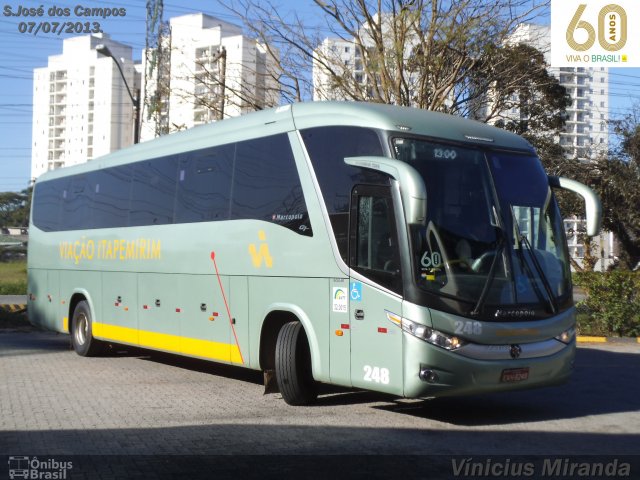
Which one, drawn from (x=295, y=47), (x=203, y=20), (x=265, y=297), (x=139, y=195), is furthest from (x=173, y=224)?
(x=203, y=20)

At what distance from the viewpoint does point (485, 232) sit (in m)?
9.10

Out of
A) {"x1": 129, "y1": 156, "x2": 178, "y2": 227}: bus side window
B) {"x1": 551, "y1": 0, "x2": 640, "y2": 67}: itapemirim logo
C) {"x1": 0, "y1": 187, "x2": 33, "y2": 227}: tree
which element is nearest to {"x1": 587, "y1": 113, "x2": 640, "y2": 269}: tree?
{"x1": 551, "y1": 0, "x2": 640, "y2": 67}: itapemirim logo

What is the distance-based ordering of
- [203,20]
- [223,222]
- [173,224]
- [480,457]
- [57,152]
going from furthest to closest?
[57,152] → [203,20] → [173,224] → [223,222] → [480,457]

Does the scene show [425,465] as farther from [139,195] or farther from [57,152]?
[57,152]

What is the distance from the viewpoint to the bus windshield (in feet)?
28.9

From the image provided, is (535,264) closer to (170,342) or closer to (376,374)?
(376,374)

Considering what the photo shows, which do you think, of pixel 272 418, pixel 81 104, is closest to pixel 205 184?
pixel 272 418

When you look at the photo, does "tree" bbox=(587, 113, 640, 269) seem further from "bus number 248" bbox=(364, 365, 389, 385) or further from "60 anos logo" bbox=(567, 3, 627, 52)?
"bus number 248" bbox=(364, 365, 389, 385)

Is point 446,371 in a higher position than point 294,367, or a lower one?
higher

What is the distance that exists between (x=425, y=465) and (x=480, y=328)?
199cm

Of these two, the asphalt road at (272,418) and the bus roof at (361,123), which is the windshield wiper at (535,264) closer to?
the bus roof at (361,123)

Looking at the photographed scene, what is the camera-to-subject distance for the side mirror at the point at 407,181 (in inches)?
313

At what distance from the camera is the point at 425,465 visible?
23.9ft

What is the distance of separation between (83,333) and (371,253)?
342 inches
